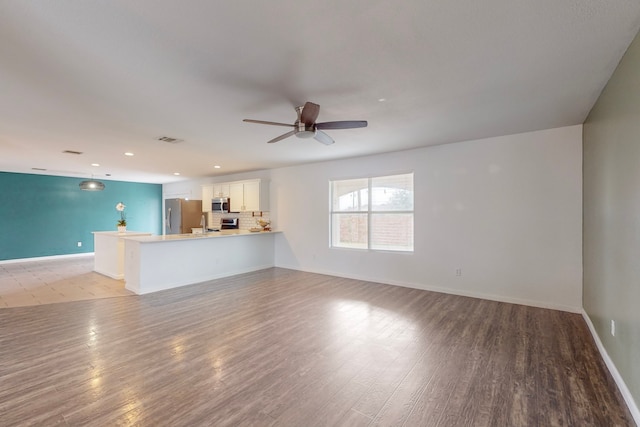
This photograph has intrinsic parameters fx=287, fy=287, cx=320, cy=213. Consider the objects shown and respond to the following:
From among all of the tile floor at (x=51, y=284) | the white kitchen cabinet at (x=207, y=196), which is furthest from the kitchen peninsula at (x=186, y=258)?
the white kitchen cabinet at (x=207, y=196)

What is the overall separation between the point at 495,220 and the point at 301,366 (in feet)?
11.9

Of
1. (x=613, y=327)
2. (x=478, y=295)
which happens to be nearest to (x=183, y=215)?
(x=478, y=295)

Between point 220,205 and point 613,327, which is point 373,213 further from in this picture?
point 220,205

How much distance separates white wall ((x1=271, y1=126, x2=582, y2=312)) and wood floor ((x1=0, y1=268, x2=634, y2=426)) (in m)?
0.50

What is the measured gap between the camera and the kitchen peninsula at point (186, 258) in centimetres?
489

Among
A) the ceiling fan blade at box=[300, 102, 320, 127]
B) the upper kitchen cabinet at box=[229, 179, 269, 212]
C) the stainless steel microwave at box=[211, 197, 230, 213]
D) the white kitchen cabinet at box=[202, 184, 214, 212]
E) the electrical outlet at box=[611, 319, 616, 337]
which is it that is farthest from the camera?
the white kitchen cabinet at box=[202, 184, 214, 212]

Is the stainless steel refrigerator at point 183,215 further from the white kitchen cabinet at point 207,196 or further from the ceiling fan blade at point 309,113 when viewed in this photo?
the ceiling fan blade at point 309,113

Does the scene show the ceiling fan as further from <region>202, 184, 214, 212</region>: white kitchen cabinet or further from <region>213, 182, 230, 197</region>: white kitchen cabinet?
<region>202, 184, 214, 212</region>: white kitchen cabinet

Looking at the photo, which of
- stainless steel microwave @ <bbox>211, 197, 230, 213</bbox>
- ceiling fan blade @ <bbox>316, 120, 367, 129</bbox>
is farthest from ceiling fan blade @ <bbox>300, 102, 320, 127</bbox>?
stainless steel microwave @ <bbox>211, 197, 230, 213</bbox>

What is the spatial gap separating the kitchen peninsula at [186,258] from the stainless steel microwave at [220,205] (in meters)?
1.72

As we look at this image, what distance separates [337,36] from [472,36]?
2.97 feet

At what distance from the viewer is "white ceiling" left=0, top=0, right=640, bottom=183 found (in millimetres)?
1704

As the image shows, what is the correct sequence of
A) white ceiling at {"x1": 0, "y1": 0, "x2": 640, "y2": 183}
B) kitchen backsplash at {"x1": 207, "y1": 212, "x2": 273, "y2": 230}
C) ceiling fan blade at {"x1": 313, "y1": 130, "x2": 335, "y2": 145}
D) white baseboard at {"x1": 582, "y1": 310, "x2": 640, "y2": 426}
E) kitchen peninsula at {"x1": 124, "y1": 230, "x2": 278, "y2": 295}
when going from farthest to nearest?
kitchen backsplash at {"x1": 207, "y1": 212, "x2": 273, "y2": 230}
kitchen peninsula at {"x1": 124, "y1": 230, "x2": 278, "y2": 295}
ceiling fan blade at {"x1": 313, "y1": 130, "x2": 335, "y2": 145}
white baseboard at {"x1": 582, "y1": 310, "x2": 640, "y2": 426}
white ceiling at {"x1": 0, "y1": 0, "x2": 640, "y2": 183}

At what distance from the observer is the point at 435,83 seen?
8.55 ft
